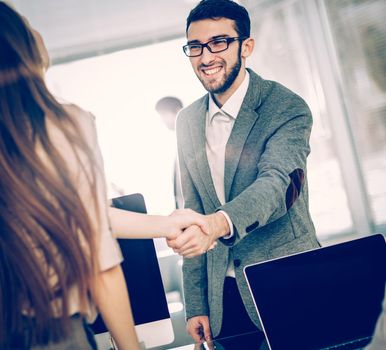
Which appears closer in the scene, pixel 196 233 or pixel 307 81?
pixel 196 233

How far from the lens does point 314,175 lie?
303 centimetres

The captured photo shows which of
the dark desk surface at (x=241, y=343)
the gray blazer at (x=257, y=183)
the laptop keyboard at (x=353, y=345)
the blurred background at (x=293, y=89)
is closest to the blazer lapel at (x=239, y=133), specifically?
the gray blazer at (x=257, y=183)

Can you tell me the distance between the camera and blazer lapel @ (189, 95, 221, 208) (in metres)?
1.26

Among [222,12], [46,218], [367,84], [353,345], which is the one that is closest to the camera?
[46,218]

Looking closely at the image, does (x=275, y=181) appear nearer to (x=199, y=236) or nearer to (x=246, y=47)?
(x=199, y=236)

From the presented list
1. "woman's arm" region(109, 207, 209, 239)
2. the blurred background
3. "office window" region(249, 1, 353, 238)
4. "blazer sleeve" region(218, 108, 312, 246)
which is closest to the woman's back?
"woman's arm" region(109, 207, 209, 239)

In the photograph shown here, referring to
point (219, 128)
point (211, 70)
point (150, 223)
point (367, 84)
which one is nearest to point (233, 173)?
point (219, 128)

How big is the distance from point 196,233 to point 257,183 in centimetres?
23

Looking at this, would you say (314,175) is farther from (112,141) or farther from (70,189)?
(70,189)

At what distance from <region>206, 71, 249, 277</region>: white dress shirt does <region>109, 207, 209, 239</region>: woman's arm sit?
281 mm

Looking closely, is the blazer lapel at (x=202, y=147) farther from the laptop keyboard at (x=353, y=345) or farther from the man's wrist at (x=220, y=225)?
the laptop keyboard at (x=353, y=345)

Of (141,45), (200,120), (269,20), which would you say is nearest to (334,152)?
(269,20)

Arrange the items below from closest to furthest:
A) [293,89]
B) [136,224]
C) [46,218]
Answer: [46,218], [136,224], [293,89]

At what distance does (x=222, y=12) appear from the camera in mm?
1431
